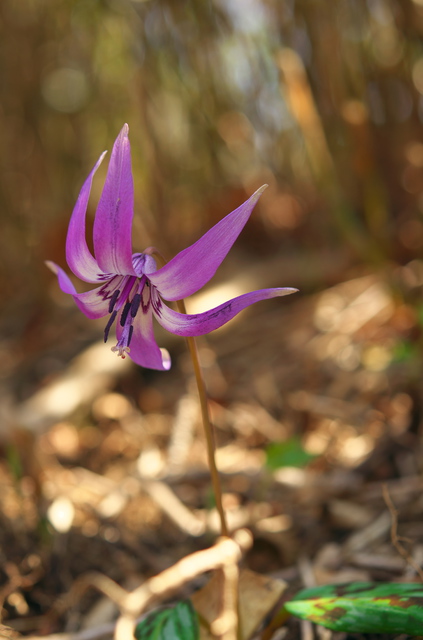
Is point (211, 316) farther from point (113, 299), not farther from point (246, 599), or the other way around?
point (246, 599)

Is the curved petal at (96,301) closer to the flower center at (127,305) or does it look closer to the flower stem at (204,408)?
the flower center at (127,305)

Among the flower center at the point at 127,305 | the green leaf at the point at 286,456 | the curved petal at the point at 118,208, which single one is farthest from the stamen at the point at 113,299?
the green leaf at the point at 286,456

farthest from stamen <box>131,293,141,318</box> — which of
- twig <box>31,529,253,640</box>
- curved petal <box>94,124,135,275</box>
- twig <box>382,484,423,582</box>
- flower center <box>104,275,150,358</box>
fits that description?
twig <box>382,484,423,582</box>

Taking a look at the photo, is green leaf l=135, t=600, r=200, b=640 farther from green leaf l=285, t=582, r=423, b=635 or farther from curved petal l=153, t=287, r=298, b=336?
curved petal l=153, t=287, r=298, b=336

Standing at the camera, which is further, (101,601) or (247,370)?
(247,370)

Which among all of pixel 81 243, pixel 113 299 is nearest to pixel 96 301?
pixel 113 299

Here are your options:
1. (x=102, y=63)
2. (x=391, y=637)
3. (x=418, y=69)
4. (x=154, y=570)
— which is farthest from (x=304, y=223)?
(x=391, y=637)

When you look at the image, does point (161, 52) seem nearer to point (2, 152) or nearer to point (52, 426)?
point (2, 152)
